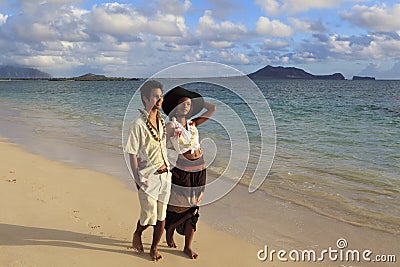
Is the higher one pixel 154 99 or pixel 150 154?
pixel 154 99

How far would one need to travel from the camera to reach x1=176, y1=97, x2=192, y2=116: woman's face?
13.4 ft

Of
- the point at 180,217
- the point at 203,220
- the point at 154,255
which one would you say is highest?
the point at 180,217

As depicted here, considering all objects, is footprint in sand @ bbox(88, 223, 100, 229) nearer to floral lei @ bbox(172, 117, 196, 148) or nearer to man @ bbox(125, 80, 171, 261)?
man @ bbox(125, 80, 171, 261)

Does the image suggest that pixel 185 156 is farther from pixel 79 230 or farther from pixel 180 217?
pixel 79 230

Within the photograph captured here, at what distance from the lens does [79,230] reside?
5.04m

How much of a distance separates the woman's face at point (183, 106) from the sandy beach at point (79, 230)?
1.65 metres

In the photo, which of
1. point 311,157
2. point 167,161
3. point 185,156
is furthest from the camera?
point 311,157

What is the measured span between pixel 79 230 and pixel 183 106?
7.45ft

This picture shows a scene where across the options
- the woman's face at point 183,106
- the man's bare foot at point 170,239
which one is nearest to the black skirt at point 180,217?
the man's bare foot at point 170,239

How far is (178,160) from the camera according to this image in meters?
4.18

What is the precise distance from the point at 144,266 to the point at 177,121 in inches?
62.3

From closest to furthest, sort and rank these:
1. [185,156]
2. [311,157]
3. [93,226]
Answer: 1. [185,156]
2. [93,226]
3. [311,157]

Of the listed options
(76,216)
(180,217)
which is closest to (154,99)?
(180,217)

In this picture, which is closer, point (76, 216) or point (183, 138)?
point (183, 138)
